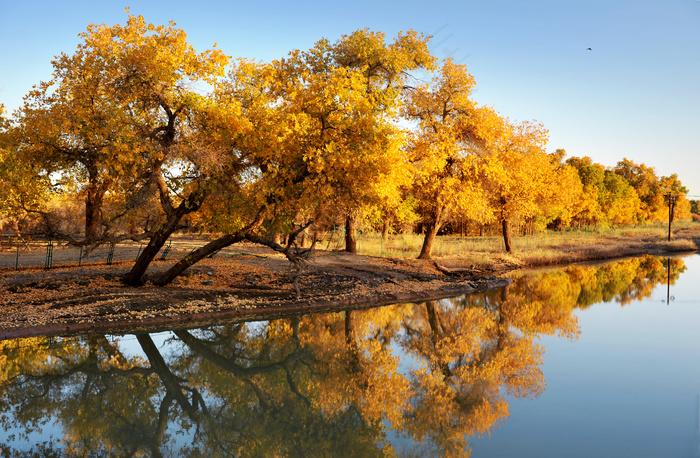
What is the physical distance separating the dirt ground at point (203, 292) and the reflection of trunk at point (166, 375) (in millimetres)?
1415

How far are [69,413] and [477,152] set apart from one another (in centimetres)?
2462

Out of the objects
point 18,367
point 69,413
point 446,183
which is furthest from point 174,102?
point 446,183

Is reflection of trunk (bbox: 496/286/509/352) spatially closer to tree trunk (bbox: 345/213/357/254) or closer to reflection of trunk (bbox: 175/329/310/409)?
reflection of trunk (bbox: 175/329/310/409)

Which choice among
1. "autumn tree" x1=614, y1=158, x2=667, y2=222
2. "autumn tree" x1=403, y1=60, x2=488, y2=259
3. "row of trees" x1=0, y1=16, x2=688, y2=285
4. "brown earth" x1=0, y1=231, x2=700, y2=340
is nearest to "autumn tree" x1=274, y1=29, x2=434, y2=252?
"row of trees" x1=0, y1=16, x2=688, y2=285

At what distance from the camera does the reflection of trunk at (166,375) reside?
28.1 feet

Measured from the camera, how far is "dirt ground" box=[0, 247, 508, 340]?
1377 cm

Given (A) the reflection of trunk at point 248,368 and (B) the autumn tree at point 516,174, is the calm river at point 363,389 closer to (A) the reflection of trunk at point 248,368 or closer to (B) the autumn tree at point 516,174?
(A) the reflection of trunk at point 248,368

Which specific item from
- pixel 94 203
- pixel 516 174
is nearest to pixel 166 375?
pixel 94 203

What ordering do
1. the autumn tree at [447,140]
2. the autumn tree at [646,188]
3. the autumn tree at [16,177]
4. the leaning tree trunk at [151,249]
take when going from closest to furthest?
the autumn tree at [16,177] < the leaning tree trunk at [151,249] < the autumn tree at [447,140] < the autumn tree at [646,188]

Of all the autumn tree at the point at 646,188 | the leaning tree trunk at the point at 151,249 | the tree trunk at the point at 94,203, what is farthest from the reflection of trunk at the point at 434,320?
the autumn tree at the point at 646,188

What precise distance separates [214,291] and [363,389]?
374 inches

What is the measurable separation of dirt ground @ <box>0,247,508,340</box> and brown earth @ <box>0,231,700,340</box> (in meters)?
0.02

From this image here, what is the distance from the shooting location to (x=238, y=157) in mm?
16391

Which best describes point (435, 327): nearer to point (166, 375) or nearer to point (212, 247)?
point (212, 247)
